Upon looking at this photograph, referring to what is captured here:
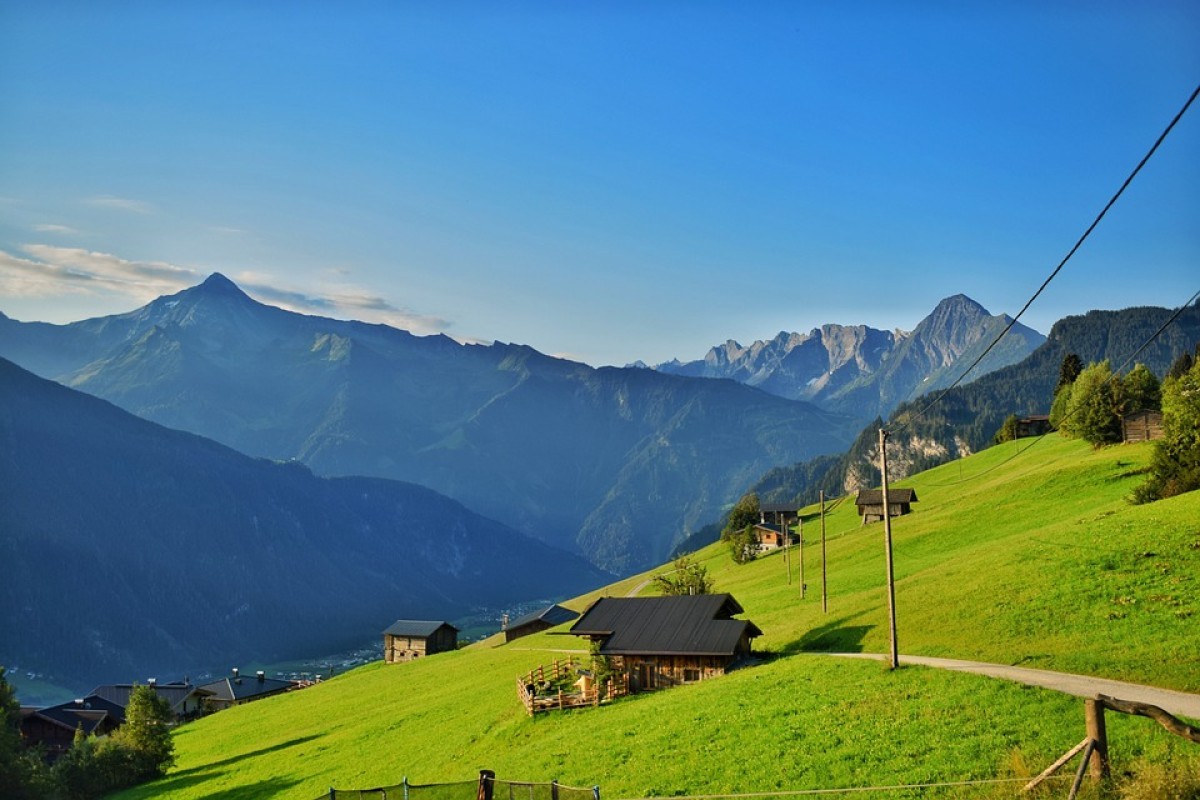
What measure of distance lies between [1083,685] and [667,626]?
2694 cm

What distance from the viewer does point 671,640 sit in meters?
52.0

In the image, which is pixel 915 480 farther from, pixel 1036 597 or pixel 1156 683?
pixel 1156 683

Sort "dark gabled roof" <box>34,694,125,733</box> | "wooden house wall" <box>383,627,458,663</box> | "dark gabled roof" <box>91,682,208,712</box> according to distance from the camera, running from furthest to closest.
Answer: "wooden house wall" <box>383,627,458,663</box>
"dark gabled roof" <box>91,682,208,712</box>
"dark gabled roof" <box>34,694,125,733</box>

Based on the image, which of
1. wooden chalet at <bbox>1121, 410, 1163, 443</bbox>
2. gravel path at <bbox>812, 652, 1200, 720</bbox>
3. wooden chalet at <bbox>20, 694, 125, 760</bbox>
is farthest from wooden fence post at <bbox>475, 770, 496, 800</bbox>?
wooden chalet at <bbox>20, 694, 125, 760</bbox>

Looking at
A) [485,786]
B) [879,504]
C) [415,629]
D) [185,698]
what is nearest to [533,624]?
[415,629]

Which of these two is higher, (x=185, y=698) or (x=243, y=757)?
(x=243, y=757)

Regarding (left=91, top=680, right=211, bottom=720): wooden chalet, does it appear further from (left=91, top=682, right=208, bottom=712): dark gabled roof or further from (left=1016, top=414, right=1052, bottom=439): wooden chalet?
(left=1016, top=414, right=1052, bottom=439): wooden chalet

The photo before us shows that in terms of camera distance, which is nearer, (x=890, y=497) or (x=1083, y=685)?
(x=1083, y=685)

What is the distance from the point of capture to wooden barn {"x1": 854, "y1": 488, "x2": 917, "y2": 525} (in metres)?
113

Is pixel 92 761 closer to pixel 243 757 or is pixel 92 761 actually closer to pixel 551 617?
pixel 243 757

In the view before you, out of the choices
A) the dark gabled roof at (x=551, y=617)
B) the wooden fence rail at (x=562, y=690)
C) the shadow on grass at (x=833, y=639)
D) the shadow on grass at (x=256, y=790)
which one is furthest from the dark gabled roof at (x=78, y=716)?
the shadow on grass at (x=833, y=639)

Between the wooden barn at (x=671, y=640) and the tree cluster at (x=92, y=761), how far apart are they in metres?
42.0

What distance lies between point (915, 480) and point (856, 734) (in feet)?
433

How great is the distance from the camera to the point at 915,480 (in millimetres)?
151750
